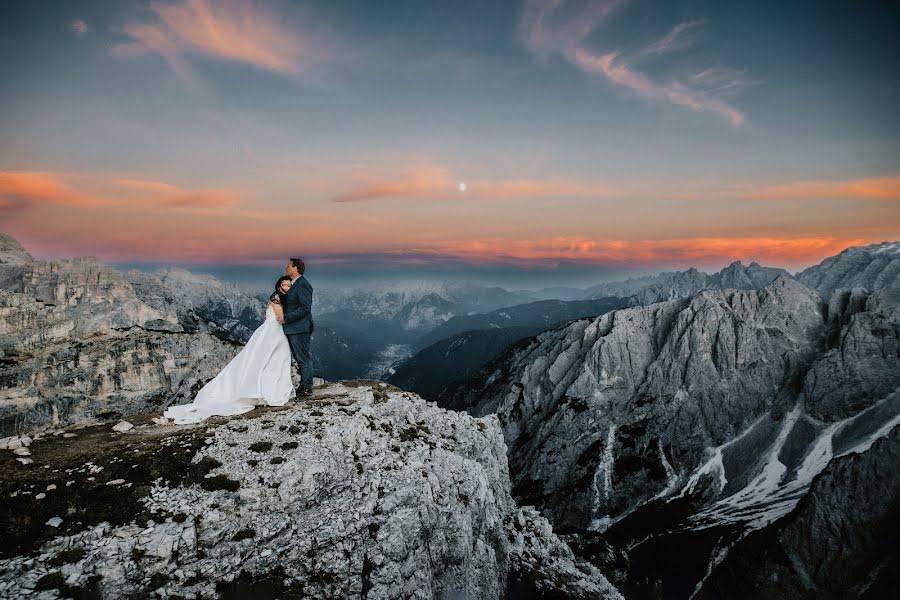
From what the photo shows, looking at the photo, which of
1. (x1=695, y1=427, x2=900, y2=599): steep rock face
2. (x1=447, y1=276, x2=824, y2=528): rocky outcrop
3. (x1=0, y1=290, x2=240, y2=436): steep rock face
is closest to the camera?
(x1=695, y1=427, x2=900, y2=599): steep rock face

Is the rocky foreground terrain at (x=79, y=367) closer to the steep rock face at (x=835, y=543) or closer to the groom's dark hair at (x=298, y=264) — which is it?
the groom's dark hair at (x=298, y=264)

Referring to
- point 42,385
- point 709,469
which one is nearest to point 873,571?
point 709,469

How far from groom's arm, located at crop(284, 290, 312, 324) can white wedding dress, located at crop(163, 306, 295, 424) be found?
33.0 inches

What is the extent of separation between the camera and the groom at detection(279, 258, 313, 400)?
71.7 ft

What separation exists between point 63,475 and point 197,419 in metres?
6.15

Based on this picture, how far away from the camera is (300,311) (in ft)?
71.5

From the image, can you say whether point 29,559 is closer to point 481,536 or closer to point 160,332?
point 481,536

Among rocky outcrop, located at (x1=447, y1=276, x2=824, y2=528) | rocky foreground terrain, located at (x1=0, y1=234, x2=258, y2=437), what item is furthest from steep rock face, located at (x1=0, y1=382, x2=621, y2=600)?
rocky outcrop, located at (x1=447, y1=276, x2=824, y2=528)

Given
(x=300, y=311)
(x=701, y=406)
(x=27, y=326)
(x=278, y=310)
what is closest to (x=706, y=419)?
(x=701, y=406)

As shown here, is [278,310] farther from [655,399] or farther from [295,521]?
[655,399]

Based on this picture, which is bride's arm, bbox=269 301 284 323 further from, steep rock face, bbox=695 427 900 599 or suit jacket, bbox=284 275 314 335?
steep rock face, bbox=695 427 900 599

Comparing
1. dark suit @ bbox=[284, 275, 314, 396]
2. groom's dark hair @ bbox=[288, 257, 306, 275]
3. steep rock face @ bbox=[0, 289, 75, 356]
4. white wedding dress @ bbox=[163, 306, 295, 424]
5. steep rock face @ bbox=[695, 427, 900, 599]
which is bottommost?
steep rock face @ bbox=[695, 427, 900, 599]

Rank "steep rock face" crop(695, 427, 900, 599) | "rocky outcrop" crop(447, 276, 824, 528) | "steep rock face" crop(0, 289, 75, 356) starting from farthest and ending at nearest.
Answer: "rocky outcrop" crop(447, 276, 824, 528) < "steep rock face" crop(0, 289, 75, 356) < "steep rock face" crop(695, 427, 900, 599)

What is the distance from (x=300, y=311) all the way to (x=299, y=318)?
0.60 meters
